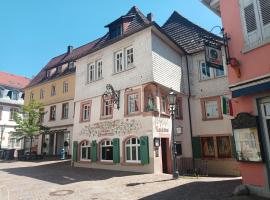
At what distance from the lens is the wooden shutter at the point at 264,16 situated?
762 centimetres

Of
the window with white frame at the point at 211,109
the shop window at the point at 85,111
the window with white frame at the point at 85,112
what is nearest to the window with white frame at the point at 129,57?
the shop window at the point at 85,111

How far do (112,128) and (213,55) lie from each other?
30.1 feet

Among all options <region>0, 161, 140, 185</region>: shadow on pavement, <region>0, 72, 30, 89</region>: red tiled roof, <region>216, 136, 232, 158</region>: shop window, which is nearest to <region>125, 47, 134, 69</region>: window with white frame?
<region>0, 161, 140, 185</region>: shadow on pavement

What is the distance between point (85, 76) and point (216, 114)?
35.4 ft

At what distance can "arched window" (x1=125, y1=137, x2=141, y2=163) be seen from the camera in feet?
48.8

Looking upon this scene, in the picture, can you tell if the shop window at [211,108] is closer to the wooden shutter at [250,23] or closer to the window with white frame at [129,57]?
the window with white frame at [129,57]

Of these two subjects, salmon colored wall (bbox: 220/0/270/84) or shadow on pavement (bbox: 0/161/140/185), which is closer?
salmon colored wall (bbox: 220/0/270/84)

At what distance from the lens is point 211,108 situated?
60.1ft

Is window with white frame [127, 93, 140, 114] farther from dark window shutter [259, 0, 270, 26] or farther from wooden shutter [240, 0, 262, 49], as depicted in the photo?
dark window shutter [259, 0, 270, 26]

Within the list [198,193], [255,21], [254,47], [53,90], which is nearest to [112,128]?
[198,193]

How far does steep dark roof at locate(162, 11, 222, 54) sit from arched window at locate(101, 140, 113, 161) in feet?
32.6

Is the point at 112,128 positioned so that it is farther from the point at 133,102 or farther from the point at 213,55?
the point at 213,55

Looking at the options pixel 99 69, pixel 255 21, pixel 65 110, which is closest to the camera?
pixel 255 21

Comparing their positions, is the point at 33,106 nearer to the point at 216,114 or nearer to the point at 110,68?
the point at 110,68
